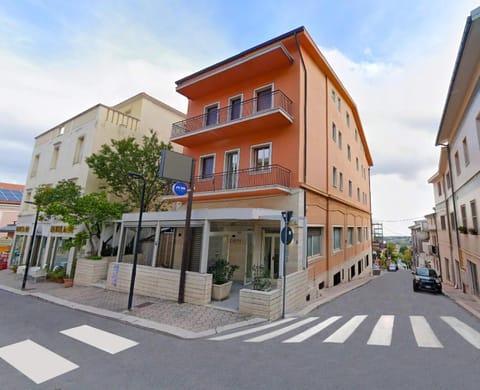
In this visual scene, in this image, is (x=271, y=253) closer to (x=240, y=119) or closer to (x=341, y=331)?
(x=341, y=331)

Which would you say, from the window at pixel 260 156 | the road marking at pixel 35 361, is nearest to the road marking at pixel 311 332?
the road marking at pixel 35 361

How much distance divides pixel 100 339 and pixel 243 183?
8164 mm

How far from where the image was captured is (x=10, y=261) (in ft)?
65.9

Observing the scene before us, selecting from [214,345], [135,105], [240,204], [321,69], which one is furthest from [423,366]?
[135,105]

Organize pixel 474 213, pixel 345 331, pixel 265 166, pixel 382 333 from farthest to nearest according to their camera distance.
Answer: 1. pixel 474 213
2. pixel 265 166
3. pixel 345 331
4. pixel 382 333

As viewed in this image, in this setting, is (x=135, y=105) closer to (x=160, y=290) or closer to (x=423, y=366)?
(x=160, y=290)

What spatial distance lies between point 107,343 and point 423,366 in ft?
18.2

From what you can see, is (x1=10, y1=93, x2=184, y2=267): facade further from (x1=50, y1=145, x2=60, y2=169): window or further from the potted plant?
the potted plant

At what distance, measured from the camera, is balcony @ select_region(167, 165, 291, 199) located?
10422 millimetres

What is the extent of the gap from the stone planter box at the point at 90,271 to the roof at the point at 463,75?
1727 cm

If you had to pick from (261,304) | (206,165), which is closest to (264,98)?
(206,165)

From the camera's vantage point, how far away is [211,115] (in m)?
14.3

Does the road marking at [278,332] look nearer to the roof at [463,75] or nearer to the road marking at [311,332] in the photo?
the road marking at [311,332]

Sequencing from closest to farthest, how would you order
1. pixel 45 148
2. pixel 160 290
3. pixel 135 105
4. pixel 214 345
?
pixel 214 345
pixel 160 290
pixel 135 105
pixel 45 148
